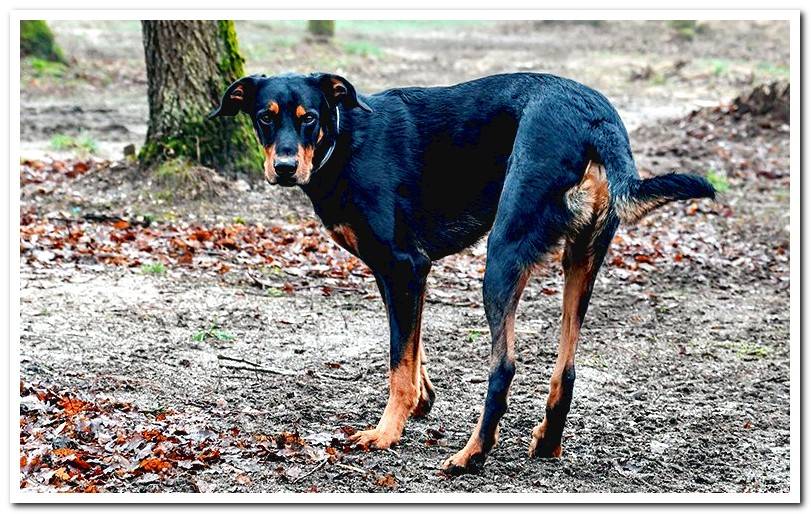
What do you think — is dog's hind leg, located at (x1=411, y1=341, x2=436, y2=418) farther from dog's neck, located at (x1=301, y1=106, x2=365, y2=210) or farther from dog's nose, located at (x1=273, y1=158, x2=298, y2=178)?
dog's nose, located at (x1=273, y1=158, x2=298, y2=178)

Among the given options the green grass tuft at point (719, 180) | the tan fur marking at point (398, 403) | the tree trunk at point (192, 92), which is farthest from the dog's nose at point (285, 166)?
the green grass tuft at point (719, 180)

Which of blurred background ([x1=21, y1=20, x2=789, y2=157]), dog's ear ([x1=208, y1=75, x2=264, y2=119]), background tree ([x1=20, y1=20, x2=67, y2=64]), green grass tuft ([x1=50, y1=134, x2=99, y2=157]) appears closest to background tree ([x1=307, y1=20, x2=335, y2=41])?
blurred background ([x1=21, y1=20, x2=789, y2=157])

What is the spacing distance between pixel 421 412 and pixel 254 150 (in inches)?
214

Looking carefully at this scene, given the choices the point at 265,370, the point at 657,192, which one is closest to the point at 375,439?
the point at 265,370

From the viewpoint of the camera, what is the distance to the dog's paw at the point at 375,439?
532cm

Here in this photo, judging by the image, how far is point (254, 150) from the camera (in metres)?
10.6

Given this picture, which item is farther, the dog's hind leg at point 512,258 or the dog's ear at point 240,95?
the dog's ear at point 240,95

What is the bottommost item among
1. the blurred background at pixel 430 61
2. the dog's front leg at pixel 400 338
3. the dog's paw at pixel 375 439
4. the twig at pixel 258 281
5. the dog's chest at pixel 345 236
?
the blurred background at pixel 430 61

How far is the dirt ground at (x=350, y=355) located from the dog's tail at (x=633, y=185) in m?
1.39

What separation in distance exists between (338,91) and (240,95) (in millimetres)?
530

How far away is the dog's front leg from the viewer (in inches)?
212

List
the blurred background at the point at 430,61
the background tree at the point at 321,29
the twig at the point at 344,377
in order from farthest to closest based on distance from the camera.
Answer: the background tree at the point at 321,29, the blurred background at the point at 430,61, the twig at the point at 344,377

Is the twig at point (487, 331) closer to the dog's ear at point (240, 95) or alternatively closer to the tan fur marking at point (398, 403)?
the tan fur marking at point (398, 403)
